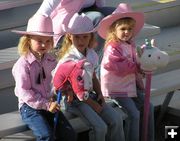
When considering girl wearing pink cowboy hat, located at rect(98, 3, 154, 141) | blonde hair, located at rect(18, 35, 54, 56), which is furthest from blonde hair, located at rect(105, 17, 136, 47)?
blonde hair, located at rect(18, 35, 54, 56)

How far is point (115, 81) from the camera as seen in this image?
14.3 ft

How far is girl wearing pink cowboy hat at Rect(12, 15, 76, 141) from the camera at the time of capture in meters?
3.96

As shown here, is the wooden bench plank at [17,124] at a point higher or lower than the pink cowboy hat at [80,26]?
lower

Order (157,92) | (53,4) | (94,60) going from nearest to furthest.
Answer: (94,60) → (53,4) → (157,92)

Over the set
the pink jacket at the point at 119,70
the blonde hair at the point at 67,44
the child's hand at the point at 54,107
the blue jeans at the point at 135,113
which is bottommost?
the blue jeans at the point at 135,113

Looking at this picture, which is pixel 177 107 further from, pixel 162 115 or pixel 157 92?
pixel 157 92

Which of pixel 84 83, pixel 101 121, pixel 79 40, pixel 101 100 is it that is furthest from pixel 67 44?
pixel 101 121

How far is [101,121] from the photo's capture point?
163 inches

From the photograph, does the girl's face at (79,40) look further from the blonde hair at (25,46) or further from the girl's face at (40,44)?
the blonde hair at (25,46)

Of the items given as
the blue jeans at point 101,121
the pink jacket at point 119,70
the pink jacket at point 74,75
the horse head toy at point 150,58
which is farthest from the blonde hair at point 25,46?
the horse head toy at point 150,58

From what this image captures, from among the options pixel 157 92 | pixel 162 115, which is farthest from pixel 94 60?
pixel 162 115

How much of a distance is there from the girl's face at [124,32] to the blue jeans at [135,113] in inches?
17.5

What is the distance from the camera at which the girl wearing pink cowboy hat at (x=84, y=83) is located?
3977 mm

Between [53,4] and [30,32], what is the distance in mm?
636
